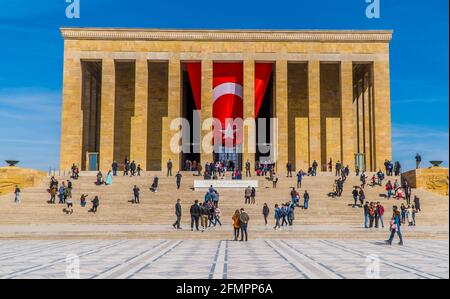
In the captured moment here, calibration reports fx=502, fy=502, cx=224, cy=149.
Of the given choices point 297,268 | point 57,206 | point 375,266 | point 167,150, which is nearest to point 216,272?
point 297,268

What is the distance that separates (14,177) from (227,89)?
16813 mm

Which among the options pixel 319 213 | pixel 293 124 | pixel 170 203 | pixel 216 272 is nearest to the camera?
pixel 216 272

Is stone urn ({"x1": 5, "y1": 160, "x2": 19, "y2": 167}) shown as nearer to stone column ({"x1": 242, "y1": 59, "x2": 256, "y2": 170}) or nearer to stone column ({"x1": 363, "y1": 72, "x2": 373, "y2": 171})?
stone column ({"x1": 242, "y1": 59, "x2": 256, "y2": 170})

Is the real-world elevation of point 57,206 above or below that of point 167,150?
below

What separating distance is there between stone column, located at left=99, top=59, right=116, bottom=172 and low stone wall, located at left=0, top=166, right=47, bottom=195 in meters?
7.95

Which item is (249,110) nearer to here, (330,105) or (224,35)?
(224,35)

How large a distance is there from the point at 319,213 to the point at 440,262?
45.4ft

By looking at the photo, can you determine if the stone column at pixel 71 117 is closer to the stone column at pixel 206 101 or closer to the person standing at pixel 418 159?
the stone column at pixel 206 101

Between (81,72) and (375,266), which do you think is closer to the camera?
(375,266)

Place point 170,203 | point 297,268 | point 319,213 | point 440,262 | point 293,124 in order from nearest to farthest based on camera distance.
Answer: point 297,268 < point 440,262 < point 319,213 < point 170,203 < point 293,124

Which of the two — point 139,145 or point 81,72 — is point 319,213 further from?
point 81,72

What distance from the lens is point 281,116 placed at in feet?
128

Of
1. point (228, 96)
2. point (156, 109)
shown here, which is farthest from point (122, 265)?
point (156, 109)

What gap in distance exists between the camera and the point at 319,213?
78.9 ft
